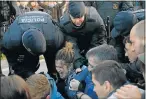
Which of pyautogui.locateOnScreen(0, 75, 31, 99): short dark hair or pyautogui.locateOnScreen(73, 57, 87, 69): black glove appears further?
pyautogui.locateOnScreen(73, 57, 87, 69): black glove

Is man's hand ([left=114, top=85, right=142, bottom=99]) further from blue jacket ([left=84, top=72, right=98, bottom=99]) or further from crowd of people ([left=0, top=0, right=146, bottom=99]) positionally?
blue jacket ([left=84, top=72, right=98, bottom=99])

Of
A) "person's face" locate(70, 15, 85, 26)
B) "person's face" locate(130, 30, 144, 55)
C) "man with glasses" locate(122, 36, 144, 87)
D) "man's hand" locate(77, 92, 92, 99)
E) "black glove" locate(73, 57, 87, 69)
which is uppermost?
"person's face" locate(130, 30, 144, 55)

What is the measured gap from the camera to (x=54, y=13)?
726cm

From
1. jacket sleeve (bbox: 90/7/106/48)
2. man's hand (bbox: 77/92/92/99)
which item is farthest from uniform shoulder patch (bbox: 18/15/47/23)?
man's hand (bbox: 77/92/92/99)

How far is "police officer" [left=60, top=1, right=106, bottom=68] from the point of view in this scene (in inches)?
147

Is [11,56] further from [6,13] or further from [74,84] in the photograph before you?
[6,13]

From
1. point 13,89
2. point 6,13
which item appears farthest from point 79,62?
point 6,13

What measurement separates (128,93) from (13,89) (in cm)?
63

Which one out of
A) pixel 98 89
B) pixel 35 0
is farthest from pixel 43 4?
pixel 98 89

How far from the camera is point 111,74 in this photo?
2459 millimetres

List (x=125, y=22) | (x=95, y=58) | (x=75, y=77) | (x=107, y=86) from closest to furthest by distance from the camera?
(x=107, y=86)
(x=95, y=58)
(x=75, y=77)
(x=125, y=22)

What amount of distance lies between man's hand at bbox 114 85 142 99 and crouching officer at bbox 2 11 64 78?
141 centimetres

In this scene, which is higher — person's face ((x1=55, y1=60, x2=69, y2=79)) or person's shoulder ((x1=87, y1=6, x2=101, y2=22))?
person's shoulder ((x1=87, y1=6, x2=101, y2=22))

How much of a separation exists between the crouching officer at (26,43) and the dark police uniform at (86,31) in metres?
0.10
